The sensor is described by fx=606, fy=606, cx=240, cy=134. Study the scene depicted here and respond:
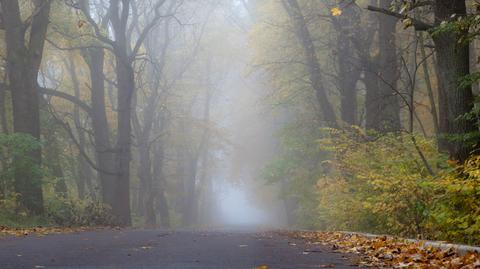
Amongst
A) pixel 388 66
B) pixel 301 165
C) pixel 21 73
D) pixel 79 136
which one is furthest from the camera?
pixel 79 136

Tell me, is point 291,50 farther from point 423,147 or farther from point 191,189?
point 191,189

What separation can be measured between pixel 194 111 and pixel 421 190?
136ft

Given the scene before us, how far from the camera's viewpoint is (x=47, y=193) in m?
23.0

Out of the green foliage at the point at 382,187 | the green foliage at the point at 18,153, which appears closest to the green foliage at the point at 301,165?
the green foliage at the point at 382,187

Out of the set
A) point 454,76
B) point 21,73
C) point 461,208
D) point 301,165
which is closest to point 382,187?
point 454,76

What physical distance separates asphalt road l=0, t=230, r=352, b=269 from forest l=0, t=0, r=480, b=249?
2191 mm

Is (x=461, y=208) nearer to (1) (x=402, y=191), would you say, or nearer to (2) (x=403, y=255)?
(2) (x=403, y=255)

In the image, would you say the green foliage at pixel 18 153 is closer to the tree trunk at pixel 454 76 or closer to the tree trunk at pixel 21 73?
the tree trunk at pixel 21 73

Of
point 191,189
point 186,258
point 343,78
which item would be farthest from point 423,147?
point 191,189

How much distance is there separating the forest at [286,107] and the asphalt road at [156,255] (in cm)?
219

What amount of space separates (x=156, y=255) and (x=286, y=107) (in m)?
22.0

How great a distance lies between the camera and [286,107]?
98.1 ft

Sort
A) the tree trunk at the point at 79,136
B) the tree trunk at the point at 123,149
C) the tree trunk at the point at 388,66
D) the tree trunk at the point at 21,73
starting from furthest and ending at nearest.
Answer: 1. the tree trunk at the point at 79,136
2. the tree trunk at the point at 123,149
3. the tree trunk at the point at 388,66
4. the tree trunk at the point at 21,73

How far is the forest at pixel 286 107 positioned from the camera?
11.0 metres
